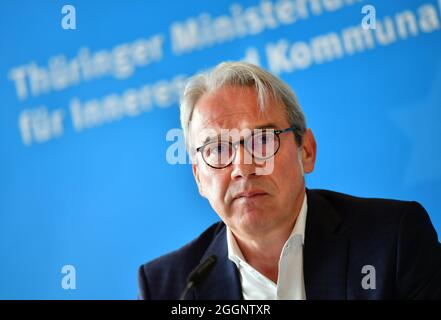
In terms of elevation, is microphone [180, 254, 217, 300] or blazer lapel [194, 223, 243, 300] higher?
microphone [180, 254, 217, 300]

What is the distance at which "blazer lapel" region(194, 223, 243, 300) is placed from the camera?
1950mm

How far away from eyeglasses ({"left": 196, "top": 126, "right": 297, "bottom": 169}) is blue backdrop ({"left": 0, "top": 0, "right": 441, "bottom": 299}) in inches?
25.5

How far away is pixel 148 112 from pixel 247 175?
0.94 metres

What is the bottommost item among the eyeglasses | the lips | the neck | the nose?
the neck

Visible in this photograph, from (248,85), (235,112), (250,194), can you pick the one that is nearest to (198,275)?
(250,194)

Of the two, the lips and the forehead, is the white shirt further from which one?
the forehead

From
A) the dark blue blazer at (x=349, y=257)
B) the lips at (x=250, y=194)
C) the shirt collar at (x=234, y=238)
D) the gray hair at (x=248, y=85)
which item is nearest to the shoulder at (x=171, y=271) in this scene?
the dark blue blazer at (x=349, y=257)

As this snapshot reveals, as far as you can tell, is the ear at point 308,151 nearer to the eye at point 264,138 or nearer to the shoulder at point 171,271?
the eye at point 264,138

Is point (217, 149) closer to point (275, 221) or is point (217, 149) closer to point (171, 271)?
point (275, 221)

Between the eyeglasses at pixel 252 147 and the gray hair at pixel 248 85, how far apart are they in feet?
0.32

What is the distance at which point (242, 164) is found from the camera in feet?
6.14

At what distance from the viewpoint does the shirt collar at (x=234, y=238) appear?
2.02 meters

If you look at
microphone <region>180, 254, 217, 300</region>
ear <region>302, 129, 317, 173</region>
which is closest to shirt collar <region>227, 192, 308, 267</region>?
ear <region>302, 129, 317, 173</region>

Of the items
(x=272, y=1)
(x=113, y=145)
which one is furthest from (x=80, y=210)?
(x=272, y=1)
